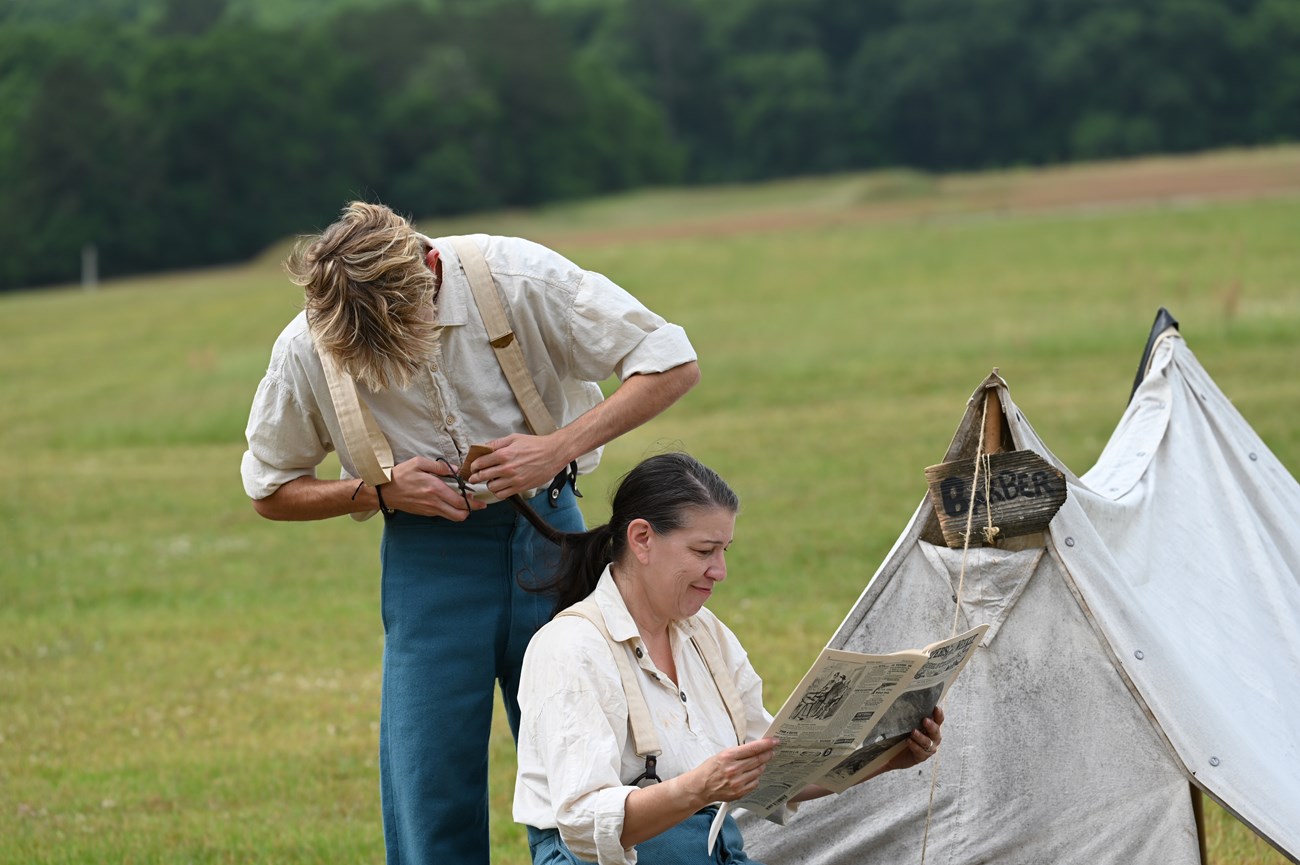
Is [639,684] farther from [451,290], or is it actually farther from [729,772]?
[451,290]

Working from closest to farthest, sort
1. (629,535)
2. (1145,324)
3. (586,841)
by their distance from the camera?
(586,841) < (629,535) < (1145,324)

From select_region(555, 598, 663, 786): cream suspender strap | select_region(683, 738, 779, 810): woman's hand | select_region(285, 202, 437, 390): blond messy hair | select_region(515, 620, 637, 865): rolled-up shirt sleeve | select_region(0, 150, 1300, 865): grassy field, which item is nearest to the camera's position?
select_region(683, 738, 779, 810): woman's hand

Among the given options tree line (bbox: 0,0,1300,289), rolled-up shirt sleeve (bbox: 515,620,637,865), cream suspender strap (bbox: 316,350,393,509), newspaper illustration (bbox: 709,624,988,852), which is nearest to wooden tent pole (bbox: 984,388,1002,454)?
newspaper illustration (bbox: 709,624,988,852)

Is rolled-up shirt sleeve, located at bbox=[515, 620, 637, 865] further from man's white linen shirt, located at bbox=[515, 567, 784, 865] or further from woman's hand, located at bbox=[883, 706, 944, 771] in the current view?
woman's hand, located at bbox=[883, 706, 944, 771]

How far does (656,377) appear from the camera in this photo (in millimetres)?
3854

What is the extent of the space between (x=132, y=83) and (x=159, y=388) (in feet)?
200

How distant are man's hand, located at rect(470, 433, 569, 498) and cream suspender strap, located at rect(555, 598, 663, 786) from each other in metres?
0.40

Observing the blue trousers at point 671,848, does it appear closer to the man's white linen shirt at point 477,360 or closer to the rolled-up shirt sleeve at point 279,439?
the man's white linen shirt at point 477,360

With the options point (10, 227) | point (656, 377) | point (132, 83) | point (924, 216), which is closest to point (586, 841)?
point (656, 377)

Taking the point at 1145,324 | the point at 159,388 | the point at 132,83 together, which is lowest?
the point at 159,388

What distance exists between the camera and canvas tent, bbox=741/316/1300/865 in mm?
3947

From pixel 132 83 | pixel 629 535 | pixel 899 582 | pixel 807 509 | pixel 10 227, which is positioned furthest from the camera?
pixel 132 83

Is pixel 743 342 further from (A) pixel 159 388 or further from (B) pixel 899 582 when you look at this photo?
(B) pixel 899 582

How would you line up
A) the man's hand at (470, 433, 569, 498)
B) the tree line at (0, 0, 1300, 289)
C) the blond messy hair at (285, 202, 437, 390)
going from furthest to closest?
the tree line at (0, 0, 1300, 289) < the man's hand at (470, 433, 569, 498) < the blond messy hair at (285, 202, 437, 390)
